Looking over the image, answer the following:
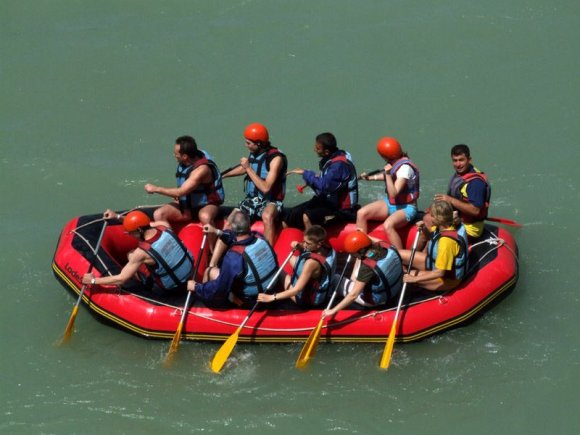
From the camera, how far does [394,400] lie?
799 centimetres

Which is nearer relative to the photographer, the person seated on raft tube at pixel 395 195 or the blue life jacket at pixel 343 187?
the person seated on raft tube at pixel 395 195

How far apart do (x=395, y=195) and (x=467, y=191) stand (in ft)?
2.22

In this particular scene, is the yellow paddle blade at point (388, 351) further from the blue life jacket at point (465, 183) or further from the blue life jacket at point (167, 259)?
the blue life jacket at point (167, 259)

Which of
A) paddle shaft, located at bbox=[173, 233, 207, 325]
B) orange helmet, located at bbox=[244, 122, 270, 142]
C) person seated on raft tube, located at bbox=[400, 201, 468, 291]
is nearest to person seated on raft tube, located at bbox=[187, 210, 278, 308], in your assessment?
paddle shaft, located at bbox=[173, 233, 207, 325]

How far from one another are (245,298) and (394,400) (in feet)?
5.14

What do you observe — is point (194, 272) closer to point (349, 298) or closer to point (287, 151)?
point (349, 298)

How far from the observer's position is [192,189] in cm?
909

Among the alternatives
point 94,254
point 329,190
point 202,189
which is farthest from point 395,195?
point 94,254

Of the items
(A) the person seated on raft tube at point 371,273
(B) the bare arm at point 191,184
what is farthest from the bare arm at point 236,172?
(A) the person seated on raft tube at point 371,273

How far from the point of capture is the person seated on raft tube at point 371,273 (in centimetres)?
789

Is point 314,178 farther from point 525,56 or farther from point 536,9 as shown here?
point 536,9

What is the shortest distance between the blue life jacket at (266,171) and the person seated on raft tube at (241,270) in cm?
98

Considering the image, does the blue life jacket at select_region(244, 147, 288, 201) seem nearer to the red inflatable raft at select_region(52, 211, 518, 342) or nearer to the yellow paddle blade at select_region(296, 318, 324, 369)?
the red inflatable raft at select_region(52, 211, 518, 342)

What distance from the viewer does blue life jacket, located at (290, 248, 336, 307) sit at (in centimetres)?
805
